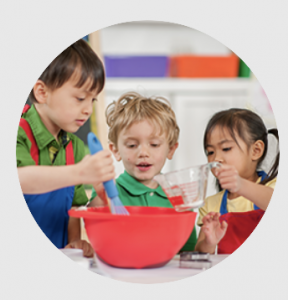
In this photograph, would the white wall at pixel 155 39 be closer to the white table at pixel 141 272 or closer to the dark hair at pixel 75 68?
the dark hair at pixel 75 68

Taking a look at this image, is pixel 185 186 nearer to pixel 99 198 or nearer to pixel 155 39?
pixel 99 198

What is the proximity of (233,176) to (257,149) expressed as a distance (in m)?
0.10

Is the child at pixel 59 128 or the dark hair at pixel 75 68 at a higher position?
the dark hair at pixel 75 68

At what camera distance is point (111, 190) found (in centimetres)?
93

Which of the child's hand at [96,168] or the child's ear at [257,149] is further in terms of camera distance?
the child's ear at [257,149]

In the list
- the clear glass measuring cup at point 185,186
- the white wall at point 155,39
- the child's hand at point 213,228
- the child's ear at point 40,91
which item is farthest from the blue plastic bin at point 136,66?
the child's hand at point 213,228

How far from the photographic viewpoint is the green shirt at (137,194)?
38.1 inches

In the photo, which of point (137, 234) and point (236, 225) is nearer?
point (137, 234)

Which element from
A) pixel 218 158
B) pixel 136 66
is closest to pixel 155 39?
pixel 136 66

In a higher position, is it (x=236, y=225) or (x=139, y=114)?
(x=139, y=114)

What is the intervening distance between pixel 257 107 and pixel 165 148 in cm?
25

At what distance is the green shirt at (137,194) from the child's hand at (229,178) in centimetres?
13

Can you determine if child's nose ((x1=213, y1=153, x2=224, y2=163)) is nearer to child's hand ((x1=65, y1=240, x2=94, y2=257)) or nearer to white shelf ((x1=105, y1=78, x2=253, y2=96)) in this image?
white shelf ((x1=105, y1=78, x2=253, y2=96))

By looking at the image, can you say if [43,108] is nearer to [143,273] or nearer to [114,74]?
[114,74]
